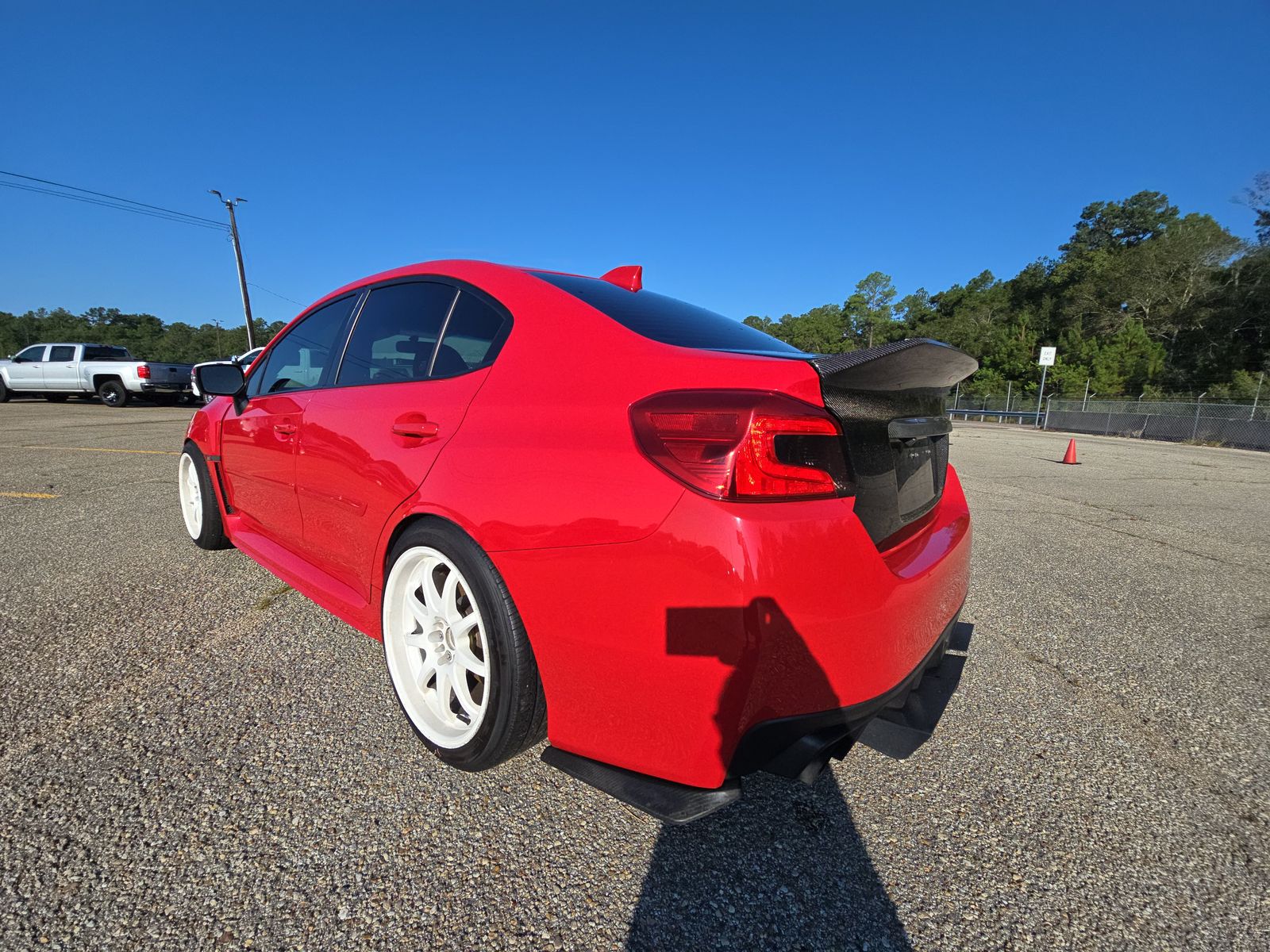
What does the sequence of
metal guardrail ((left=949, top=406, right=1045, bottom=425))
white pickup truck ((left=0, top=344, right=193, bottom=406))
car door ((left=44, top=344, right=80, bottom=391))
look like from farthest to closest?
metal guardrail ((left=949, top=406, right=1045, bottom=425))
car door ((left=44, top=344, right=80, bottom=391))
white pickup truck ((left=0, top=344, right=193, bottom=406))

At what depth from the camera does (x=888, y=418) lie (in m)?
1.49

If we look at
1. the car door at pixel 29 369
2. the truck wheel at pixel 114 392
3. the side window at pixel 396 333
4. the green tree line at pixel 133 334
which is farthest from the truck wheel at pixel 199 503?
the green tree line at pixel 133 334

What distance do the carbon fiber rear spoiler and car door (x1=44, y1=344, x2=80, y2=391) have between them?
2328cm

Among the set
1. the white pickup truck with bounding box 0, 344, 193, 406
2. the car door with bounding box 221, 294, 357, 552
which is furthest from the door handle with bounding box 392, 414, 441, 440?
the white pickup truck with bounding box 0, 344, 193, 406

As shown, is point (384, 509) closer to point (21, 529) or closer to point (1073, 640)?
point (1073, 640)

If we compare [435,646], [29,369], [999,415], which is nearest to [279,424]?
[435,646]

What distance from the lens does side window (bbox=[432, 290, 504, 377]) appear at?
1785 millimetres

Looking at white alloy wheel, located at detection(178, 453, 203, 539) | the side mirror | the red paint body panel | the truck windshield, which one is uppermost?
the truck windshield

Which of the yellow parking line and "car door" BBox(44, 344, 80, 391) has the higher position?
"car door" BBox(44, 344, 80, 391)

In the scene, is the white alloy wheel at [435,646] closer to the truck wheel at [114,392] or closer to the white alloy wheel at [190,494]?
the white alloy wheel at [190,494]

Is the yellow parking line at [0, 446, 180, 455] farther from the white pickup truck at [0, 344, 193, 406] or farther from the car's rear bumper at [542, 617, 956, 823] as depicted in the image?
the white pickup truck at [0, 344, 193, 406]

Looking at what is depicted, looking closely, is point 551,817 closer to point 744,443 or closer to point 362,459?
point 744,443

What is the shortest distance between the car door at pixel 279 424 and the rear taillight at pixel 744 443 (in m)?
1.84

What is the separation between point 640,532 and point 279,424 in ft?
6.98
